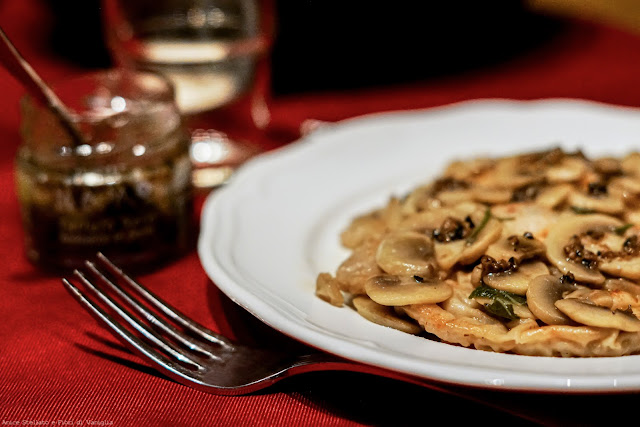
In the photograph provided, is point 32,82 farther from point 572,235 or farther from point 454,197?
point 572,235

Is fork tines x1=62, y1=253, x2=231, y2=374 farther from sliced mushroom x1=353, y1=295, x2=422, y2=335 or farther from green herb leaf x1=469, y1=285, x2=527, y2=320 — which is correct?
green herb leaf x1=469, y1=285, x2=527, y2=320

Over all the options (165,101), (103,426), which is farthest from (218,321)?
(165,101)

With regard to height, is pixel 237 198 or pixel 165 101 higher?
pixel 165 101

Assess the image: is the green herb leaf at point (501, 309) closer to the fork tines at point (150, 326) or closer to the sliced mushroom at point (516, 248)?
the sliced mushroom at point (516, 248)

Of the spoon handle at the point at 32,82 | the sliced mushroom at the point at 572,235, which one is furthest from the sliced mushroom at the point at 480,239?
the spoon handle at the point at 32,82

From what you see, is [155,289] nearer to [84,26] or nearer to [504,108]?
[504,108]

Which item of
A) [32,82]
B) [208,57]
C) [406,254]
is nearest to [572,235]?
[406,254]
